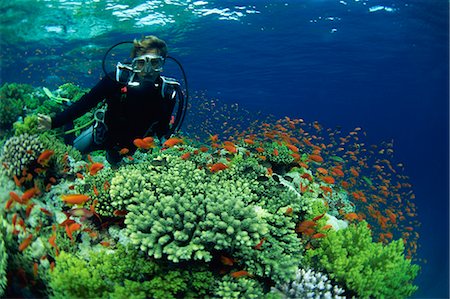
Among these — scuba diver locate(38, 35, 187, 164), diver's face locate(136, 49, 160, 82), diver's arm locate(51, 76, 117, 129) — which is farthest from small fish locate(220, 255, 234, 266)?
diver's arm locate(51, 76, 117, 129)

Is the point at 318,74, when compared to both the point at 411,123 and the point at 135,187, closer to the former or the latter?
the point at 135,187

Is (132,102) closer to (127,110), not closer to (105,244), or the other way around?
(127,110)

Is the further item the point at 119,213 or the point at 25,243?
the point at 119,213

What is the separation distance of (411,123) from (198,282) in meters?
95.7

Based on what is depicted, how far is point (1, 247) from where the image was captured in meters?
4.56

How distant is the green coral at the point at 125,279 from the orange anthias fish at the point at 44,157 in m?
2.23

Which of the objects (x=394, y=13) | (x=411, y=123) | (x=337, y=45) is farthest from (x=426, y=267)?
(x=411, y=123)

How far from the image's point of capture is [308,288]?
4.71 metres

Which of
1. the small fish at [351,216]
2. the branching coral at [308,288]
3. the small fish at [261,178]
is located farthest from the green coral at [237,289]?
the small fish at [351,216]

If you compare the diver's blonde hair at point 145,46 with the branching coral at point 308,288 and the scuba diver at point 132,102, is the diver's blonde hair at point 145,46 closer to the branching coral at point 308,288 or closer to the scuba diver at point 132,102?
the scuba diver at point 132,102

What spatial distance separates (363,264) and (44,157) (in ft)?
19.4

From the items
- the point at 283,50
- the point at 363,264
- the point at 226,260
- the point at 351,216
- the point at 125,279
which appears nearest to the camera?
the point at 125,279

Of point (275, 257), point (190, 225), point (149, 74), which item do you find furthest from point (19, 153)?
point (275, 257)

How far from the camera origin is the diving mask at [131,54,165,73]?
6.43 meters
